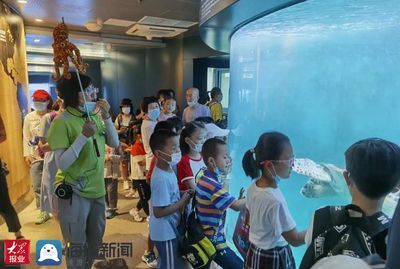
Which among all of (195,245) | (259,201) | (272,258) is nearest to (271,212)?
(259,201)

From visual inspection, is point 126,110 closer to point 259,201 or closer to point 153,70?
point 259,201

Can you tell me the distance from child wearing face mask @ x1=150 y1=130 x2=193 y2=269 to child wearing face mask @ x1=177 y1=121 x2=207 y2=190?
17cm

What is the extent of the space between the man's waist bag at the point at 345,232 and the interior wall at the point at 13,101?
4139 mm

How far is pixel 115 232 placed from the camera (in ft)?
11.3

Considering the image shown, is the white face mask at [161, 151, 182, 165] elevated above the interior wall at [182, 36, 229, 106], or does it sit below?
below

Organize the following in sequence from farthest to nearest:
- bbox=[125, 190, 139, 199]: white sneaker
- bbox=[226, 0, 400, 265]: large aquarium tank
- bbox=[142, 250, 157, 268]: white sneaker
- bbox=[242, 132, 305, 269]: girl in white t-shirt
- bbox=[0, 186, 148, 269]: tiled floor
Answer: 1. bbox=[125, 190, 139, 199]: white sneaker
2. bbox=[0, 186, 148, 269]: tiled floor
3. bbox=[142, 250, 157, 268]: white sneaker
4. bbox=[226, 0, 400, 265]: large aquarium tank
5. bbox=[242, 132, 305, 269]: girl in white t-shirt

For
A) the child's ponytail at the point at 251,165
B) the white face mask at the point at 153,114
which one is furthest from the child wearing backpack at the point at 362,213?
the white face mask at the point at 153,114

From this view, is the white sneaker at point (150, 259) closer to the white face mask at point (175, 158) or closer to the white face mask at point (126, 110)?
the white face mask at point (175, 158)

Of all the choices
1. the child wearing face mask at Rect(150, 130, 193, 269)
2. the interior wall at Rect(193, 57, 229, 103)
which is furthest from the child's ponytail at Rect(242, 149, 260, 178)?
the interior wall at Rect(193, 57, 229, 103)

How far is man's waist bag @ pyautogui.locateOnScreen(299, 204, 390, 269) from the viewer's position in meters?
0.97

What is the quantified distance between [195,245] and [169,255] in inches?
7.9

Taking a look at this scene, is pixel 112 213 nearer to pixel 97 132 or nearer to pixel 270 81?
pixel 97 132

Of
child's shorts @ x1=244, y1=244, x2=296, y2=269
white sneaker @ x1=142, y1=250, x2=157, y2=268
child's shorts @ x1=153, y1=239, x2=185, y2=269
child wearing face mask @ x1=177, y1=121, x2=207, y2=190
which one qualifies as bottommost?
white sneaker @ x1=142, y1=250, x2=157, y2=268

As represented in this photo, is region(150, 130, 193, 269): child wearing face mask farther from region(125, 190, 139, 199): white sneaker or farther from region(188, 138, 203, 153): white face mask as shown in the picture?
region(125, 190, 139, 199): white sneaker
